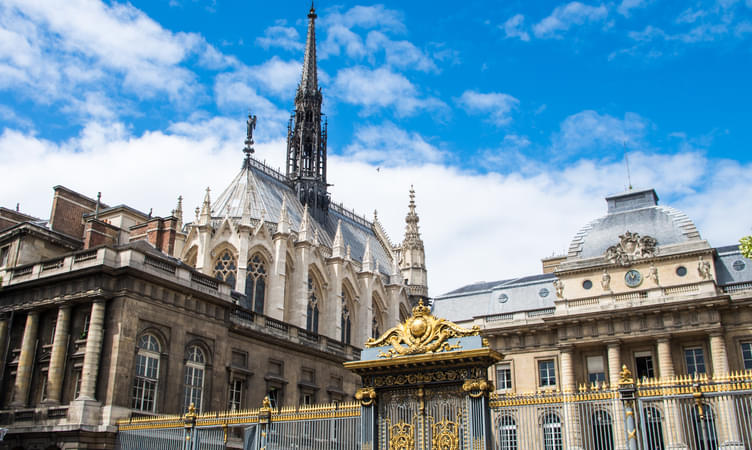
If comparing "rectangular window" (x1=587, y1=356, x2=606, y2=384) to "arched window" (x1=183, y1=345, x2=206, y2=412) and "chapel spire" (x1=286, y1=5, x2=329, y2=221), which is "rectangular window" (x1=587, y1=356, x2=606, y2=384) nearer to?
"arched window" (x1=183, y1=345, x2=206, y2=412)

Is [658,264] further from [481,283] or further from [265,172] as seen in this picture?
[265,172]

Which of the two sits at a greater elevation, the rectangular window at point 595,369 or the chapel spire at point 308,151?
the chapel spire at point 308,151

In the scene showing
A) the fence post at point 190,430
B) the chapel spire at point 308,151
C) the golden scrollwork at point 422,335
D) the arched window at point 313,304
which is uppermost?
the chapel spire at point 308,151

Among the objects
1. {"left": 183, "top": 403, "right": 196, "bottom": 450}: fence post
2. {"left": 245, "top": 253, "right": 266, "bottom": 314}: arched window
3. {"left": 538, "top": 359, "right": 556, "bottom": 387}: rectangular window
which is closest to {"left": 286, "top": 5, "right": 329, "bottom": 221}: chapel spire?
{"left": 245, "top": 253, "right": 266, "bottom": 314}: arched window

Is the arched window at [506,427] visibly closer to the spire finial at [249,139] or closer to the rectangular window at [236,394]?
the rectangular window at [236,394]

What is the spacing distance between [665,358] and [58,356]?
81.3 ft

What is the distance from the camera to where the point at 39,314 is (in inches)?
1018

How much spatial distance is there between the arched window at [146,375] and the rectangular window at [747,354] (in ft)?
79.8

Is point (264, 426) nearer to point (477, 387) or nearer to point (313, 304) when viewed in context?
point (477, 387)

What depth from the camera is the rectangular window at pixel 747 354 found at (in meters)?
31.2

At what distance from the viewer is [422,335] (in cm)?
1392

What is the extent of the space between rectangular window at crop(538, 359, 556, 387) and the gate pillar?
22732 millimetres

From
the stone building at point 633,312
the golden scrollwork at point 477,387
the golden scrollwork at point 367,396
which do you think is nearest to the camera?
the golden scrollwork at point 477,387

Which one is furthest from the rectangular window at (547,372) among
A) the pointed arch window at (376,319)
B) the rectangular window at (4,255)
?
the rectangular window at (4,255)
